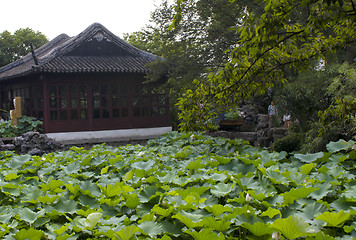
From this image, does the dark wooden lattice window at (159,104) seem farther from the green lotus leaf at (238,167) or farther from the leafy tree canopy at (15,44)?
the leafy tree canopy at (15,44)

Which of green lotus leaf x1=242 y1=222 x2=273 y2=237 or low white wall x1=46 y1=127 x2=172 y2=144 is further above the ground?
green lotus leaf x1=242 y1=222 x2=273 y2=237

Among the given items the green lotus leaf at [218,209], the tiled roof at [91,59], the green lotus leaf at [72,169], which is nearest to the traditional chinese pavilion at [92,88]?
the tiled roof at [91,59]

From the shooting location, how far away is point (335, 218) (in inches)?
68.6

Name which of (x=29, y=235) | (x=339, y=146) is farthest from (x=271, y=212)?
(x=339, y=146)

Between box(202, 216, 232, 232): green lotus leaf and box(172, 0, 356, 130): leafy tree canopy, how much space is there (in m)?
2.42

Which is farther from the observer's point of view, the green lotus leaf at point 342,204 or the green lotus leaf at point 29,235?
the green lotus leaf at point 342,204

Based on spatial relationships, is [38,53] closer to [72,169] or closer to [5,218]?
[72,169]

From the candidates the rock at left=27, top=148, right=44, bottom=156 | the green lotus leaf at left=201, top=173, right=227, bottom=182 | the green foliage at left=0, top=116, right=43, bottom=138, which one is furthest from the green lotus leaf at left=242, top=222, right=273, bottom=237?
the green foliage at left=0, top=116, right=43, bottom=138

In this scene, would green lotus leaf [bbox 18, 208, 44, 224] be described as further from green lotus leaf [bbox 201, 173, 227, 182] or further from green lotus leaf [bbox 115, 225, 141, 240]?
green lotus leaf [bbox 201, 173, 227, 182]

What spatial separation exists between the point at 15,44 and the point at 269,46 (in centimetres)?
2978

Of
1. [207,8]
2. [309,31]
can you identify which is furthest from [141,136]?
[309,31]

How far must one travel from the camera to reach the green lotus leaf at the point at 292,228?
5.29 ft

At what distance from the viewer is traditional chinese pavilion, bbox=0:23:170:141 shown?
14.9 metres

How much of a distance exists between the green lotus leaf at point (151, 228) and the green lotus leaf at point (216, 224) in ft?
0.74
